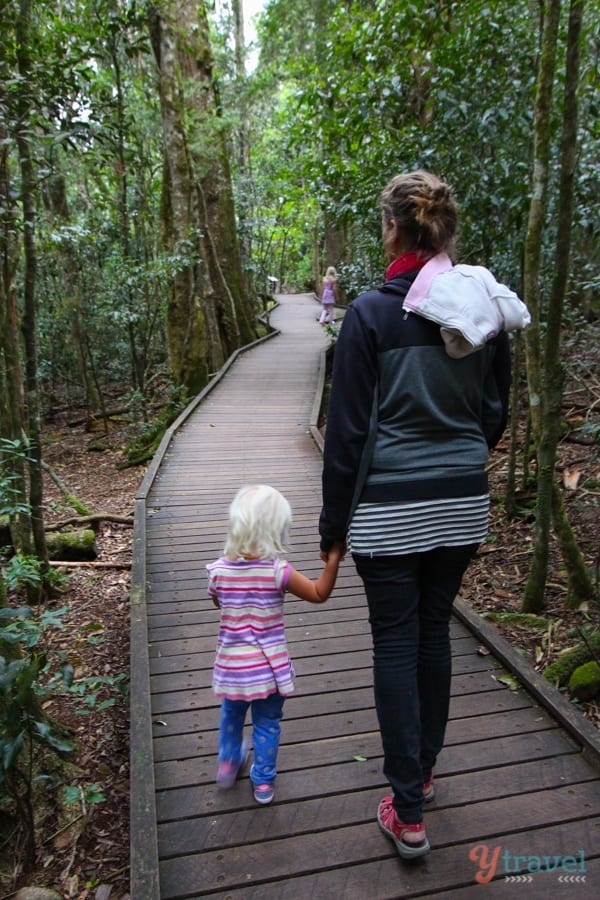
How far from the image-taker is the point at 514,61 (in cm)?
545

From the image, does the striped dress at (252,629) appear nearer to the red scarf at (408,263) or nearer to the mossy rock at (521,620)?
the red scarf at (408,263)

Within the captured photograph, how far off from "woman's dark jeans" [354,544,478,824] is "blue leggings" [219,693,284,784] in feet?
1.53

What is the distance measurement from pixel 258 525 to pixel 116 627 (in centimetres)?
329

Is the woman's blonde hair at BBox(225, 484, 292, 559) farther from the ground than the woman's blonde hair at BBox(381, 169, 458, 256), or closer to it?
closer to it

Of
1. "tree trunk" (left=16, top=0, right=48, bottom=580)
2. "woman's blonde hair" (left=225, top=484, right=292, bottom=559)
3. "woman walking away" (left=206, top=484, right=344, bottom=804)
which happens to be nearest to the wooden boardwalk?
"woman walking away" (left=206, top=484, right=344, bottom=804)

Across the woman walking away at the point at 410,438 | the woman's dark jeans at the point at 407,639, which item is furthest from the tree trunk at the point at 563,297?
the woman's dark jeans at the point at 407,639

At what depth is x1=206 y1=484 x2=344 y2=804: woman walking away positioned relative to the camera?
88.1 inches

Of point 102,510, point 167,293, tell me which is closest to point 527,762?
point 102,510

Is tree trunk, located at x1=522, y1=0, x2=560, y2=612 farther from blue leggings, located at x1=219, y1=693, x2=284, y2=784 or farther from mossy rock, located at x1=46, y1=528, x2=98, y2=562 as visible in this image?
mossy rock, located at x1=46, y1=528, x2=98, y2=562

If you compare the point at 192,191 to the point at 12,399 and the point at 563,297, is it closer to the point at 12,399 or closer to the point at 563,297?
the point at 12,399

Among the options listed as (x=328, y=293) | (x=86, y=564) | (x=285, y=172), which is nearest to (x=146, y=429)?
(x=285, y=172)

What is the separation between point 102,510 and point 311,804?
656cm

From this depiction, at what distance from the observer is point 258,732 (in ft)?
7.84

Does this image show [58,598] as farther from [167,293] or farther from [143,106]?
[143,106]
